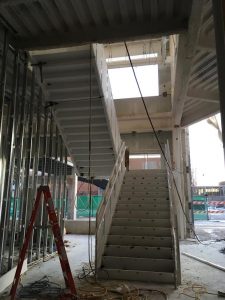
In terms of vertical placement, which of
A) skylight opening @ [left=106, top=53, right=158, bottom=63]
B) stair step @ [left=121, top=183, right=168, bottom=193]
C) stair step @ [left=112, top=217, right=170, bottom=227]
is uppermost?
skylight opening @ [left=106, top=53, right=158, bottom=63]

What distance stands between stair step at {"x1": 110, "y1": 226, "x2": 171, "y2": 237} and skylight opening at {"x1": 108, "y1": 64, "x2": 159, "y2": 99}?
6972 mm

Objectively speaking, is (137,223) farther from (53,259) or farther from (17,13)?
(17,13)

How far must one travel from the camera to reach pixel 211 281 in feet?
15.6

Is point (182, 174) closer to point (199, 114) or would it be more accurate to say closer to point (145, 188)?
point (199, 114)

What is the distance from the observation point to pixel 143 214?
260 inches

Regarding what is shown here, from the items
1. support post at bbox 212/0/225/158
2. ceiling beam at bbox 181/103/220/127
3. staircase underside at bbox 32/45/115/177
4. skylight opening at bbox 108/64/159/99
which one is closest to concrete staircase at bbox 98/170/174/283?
staircase underside at bbox 32/45/115/177

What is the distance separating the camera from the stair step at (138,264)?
16.7ft

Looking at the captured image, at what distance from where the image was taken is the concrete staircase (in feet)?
16.5

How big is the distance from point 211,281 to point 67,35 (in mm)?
4951

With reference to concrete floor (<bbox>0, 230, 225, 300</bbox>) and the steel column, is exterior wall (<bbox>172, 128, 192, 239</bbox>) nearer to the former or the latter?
concrete floor (<bbox>0, 230, 225, 300</bbox>)

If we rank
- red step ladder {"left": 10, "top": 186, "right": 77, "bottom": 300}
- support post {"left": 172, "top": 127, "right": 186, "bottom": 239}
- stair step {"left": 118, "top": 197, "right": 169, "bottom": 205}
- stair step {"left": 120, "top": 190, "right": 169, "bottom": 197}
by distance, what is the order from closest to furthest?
red step ladder {"left": 10, "top": 186, "right": 77, "bottom": 300}, stair step {"left": 118, "top": 197, "right": 169, "bottom": 205}, stair step {"left": 120, "top": 190, "right": 169, "bottom": 197}, support post {"left": 172, "top": 127, "right": 186, "bottom": 239}

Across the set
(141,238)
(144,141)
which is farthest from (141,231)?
(144,141)

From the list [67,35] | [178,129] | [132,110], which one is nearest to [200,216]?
[178,129]

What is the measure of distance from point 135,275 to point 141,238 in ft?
3.17
